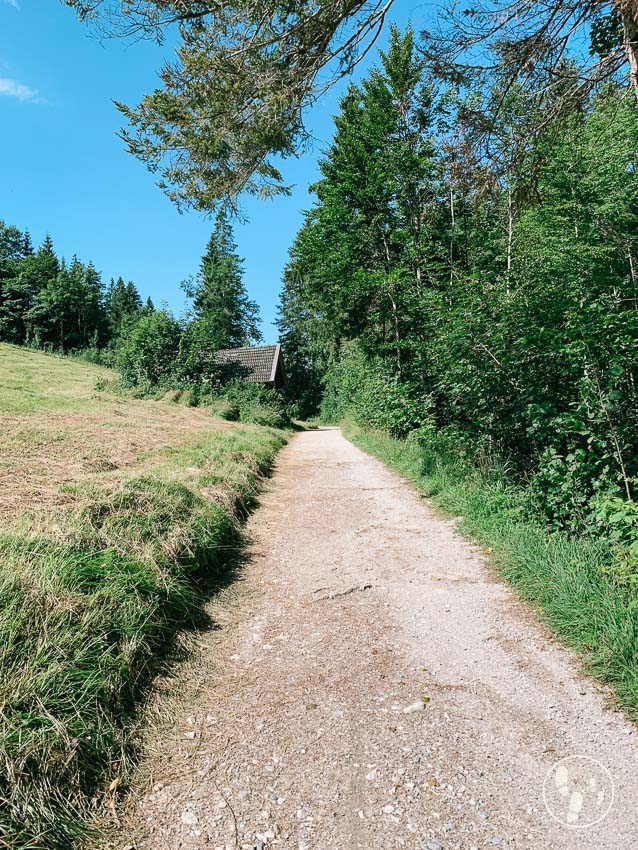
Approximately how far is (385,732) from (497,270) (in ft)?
26.9

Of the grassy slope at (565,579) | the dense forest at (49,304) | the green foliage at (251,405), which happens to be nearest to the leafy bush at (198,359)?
the green foliage at (251,405)

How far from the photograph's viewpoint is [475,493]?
19.0 feet

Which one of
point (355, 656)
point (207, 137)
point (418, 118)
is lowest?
point (355, 656)

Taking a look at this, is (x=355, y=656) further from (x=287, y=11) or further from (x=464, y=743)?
(x=287, y=11)

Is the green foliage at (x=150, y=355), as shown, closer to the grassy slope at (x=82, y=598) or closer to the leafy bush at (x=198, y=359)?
the leafy bush at (x=198, y=359)

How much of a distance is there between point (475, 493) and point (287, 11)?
5.70m

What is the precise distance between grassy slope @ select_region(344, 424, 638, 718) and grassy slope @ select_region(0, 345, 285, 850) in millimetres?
2644

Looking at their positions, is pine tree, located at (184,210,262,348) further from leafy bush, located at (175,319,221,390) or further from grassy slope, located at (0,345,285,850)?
grassy slope, located at (0,345,285,850)

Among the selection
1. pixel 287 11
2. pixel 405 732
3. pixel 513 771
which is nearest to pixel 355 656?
pixel 405 732

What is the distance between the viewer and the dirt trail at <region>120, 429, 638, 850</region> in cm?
169

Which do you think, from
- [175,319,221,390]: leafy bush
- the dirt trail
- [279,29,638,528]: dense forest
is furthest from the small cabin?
the dirt trail

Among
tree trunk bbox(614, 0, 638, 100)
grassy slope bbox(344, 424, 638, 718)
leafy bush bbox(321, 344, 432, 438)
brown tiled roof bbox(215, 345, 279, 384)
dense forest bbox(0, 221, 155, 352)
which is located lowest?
grassy slope bbox(344, 424, 638, 718)

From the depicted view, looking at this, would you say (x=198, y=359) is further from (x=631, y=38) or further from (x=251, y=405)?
(x=631, y=38)

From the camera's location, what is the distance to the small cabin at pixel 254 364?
24562mm
